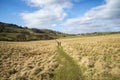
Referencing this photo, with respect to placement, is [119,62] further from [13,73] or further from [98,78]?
[13,73]

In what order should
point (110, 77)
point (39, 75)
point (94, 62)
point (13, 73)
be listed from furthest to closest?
point (94, 62), point (13, 73), point (39, 75), point (110, 77)

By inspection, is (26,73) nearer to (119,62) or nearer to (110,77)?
(110,77)

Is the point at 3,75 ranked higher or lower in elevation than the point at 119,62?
lower

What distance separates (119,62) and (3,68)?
569 inches

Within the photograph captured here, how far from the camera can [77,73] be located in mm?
16844

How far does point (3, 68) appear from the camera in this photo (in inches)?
817

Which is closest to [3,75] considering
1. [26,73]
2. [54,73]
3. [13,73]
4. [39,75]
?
[13,73]

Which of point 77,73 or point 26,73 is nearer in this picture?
point 77,73

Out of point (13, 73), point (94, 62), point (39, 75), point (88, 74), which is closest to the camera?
point (88, 74)

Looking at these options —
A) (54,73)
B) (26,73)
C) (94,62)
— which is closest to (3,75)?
(26,73)

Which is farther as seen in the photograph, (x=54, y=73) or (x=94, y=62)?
(x=94, y=62)

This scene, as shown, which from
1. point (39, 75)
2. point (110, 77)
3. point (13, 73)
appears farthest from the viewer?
point (13, 73)

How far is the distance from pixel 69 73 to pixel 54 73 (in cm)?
205

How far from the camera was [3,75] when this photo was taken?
18.0 m
